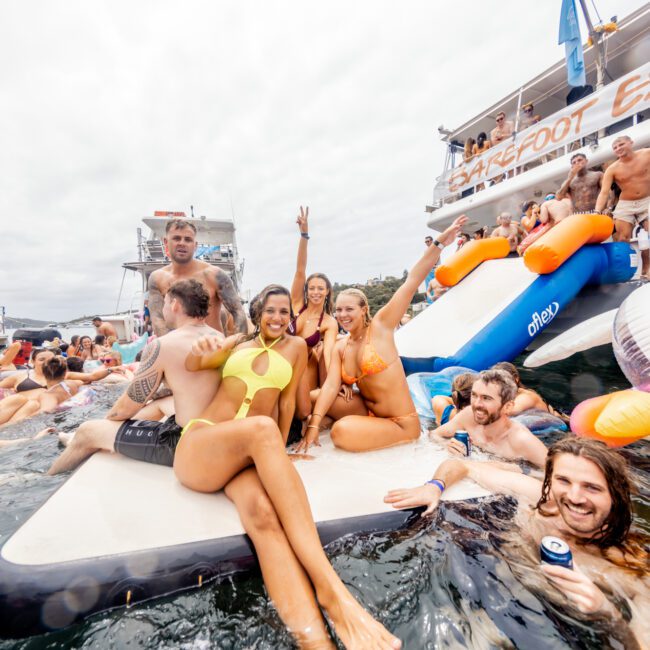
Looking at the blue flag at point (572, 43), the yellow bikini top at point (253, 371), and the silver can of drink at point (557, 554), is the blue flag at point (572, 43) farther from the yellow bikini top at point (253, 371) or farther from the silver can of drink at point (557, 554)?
the silver can of drink at point (557, 554)

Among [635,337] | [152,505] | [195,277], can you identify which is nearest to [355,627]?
[152,505]

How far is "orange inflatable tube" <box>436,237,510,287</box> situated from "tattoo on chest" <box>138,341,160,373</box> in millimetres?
5854

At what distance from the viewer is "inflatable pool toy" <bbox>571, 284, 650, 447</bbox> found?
8.27ft

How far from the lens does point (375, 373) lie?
9.04 feet

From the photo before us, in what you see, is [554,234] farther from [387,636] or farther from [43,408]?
[43,408]

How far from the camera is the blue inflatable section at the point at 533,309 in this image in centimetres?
480

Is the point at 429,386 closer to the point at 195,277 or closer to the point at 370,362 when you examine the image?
the point at 370,362

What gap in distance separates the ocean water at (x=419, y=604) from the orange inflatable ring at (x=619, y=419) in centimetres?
60

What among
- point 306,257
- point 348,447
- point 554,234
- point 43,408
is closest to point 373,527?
point 348,447

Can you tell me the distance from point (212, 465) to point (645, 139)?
924cm

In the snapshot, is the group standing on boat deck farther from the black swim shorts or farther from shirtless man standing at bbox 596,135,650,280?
shirtless man standing at bbox 596,135,650,280

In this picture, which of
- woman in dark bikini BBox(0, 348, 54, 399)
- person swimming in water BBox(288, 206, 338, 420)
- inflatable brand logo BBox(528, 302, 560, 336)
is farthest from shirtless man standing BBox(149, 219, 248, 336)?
inflatable brand logo BBox(528, 302, 560, 336)

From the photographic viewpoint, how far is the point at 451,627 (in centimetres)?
137

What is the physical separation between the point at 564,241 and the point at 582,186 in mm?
2723
